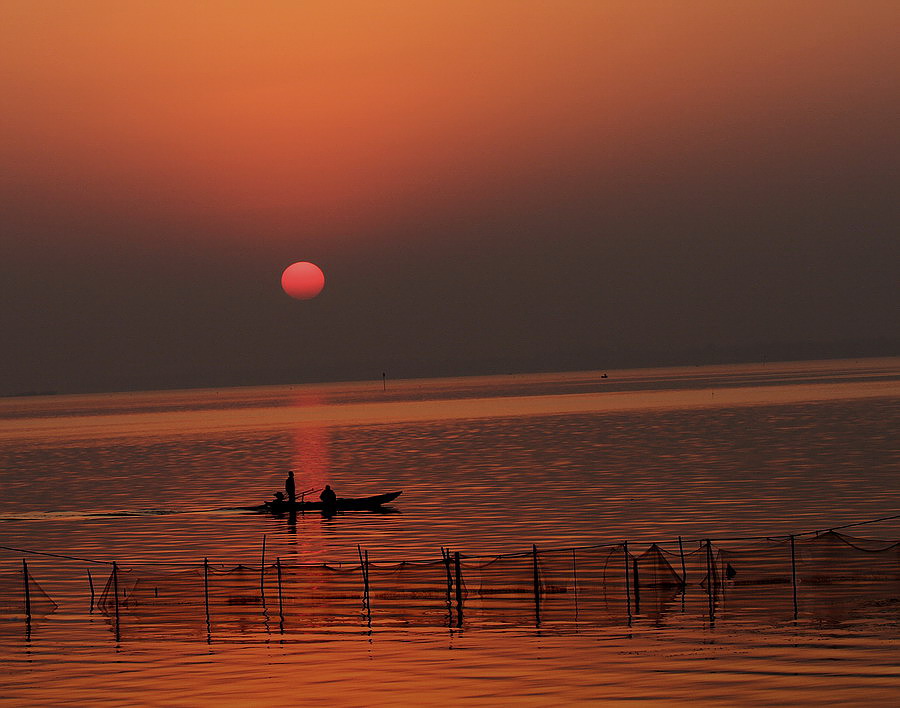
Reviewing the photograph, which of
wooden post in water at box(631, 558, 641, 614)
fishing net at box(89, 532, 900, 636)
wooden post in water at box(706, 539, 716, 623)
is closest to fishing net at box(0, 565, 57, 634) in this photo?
fishing net at box(89, 532, 900, 636)

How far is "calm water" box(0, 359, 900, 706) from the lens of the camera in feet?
102

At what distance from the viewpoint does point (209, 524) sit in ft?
251

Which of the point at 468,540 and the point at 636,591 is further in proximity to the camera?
the point at 468,540

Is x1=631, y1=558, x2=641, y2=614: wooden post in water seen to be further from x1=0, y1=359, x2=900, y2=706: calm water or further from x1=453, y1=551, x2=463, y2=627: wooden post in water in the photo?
x1=453, y1=551, x2=463, y2=627: wooden post in water

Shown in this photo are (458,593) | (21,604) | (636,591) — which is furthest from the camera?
(21,604)

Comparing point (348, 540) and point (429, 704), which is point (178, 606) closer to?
point (429, 704)

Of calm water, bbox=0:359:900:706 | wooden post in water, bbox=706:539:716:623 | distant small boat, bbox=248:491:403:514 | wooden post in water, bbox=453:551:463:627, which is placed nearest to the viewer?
calm water, bbox=0:359:900:706

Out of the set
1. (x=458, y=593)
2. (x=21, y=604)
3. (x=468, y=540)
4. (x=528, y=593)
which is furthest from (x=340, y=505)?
(x=458, y=593)

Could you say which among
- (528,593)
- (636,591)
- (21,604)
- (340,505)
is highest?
(636,591)

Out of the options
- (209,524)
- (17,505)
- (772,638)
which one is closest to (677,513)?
(209,524)

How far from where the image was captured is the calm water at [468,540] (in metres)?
31.0

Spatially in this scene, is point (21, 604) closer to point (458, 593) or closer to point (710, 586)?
point (458, 593)

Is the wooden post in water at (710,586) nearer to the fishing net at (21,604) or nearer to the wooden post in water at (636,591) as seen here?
the wooden post in water at (636,591)

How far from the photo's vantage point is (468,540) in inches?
2400
